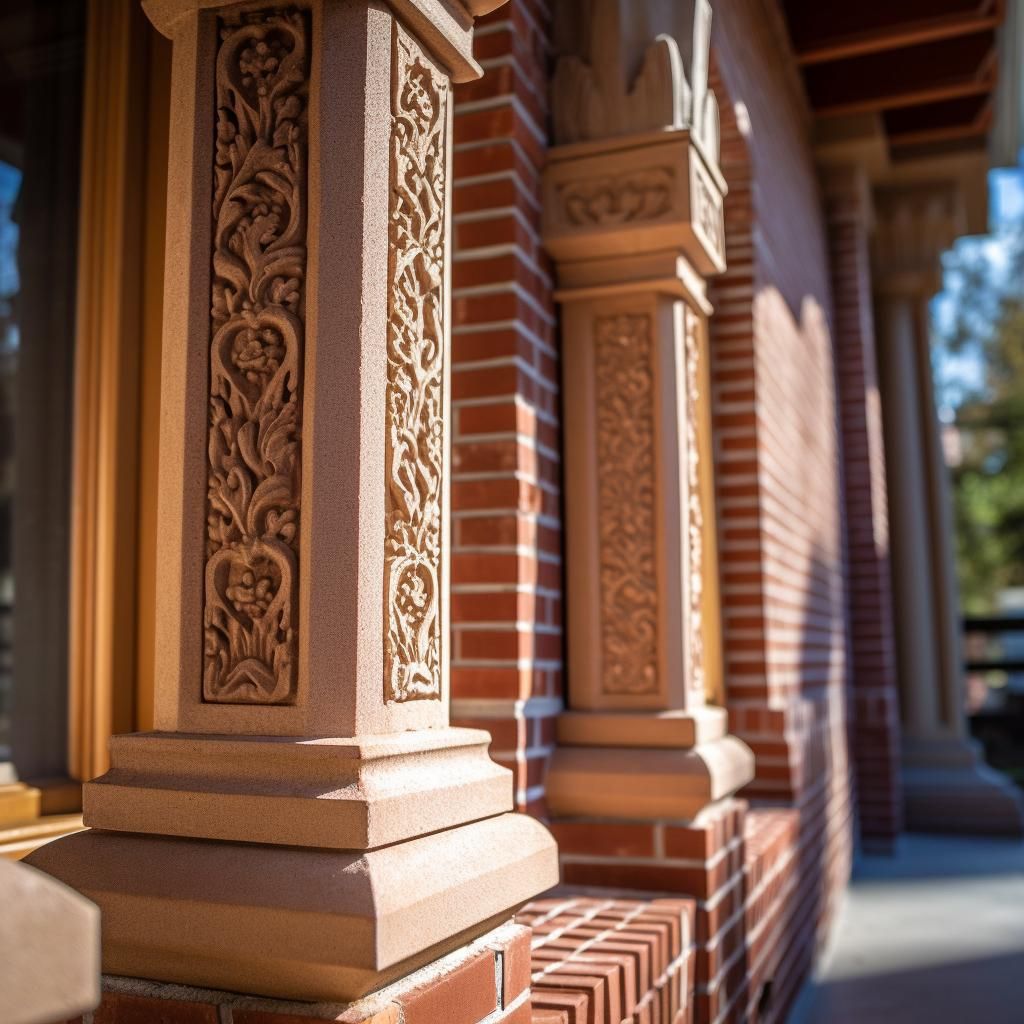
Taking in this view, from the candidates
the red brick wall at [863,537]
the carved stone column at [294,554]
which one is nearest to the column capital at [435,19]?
the carved stone column at [294,554]

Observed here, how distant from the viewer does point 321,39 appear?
145cm


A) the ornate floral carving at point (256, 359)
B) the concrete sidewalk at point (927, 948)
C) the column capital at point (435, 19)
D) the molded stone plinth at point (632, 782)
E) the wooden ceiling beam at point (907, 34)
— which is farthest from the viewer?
the wooden ceiling beam at point (907, 34)

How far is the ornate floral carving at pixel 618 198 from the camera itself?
2545mm

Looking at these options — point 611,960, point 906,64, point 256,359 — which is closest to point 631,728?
point 611,960

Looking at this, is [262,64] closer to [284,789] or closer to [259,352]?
[259,352]

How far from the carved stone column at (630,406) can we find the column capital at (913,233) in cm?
525

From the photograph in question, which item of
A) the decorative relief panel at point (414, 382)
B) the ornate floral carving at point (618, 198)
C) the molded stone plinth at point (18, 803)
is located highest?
the ornate floral carving at point (618, 198)

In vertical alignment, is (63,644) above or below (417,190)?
below

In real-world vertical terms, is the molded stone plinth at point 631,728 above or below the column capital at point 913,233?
below

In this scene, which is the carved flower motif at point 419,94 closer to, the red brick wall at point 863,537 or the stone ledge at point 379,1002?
the stone ledge at point 379,1002

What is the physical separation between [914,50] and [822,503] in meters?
2.27

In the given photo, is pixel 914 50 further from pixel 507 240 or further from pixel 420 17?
pixel 420 17

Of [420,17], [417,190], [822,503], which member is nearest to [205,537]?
[417,190]

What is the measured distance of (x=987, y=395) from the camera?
18.8 m
